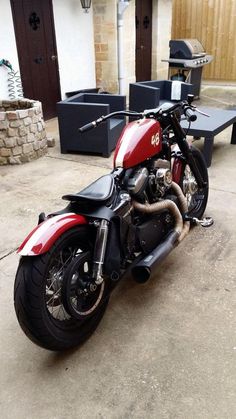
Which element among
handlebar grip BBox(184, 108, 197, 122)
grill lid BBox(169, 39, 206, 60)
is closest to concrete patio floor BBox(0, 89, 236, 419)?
handlebar grip BBox(184, 108, 197, 122)

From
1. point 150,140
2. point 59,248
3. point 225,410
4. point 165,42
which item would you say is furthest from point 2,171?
point 165,42

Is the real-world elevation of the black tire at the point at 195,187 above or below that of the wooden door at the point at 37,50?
below

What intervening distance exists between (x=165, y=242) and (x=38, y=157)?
8.88 ft

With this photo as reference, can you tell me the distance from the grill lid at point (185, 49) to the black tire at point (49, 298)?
20.1 ft

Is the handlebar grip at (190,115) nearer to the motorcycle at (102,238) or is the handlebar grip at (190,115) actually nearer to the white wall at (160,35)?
the motorcycle at (102,238)

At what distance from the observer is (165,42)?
327 inches

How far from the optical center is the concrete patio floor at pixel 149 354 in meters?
1.56

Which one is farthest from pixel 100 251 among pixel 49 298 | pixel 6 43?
pixel 6 43

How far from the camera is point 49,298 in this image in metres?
1.69

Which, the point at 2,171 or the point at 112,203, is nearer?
the point at 112,203

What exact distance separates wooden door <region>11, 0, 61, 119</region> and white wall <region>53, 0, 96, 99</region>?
16cm

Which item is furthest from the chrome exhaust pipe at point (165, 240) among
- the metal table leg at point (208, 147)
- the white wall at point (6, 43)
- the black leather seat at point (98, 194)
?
the white wall at point (6, 43)

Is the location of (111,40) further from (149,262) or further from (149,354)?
(149,354)

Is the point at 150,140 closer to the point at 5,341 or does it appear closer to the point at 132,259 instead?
the point at 132,259
